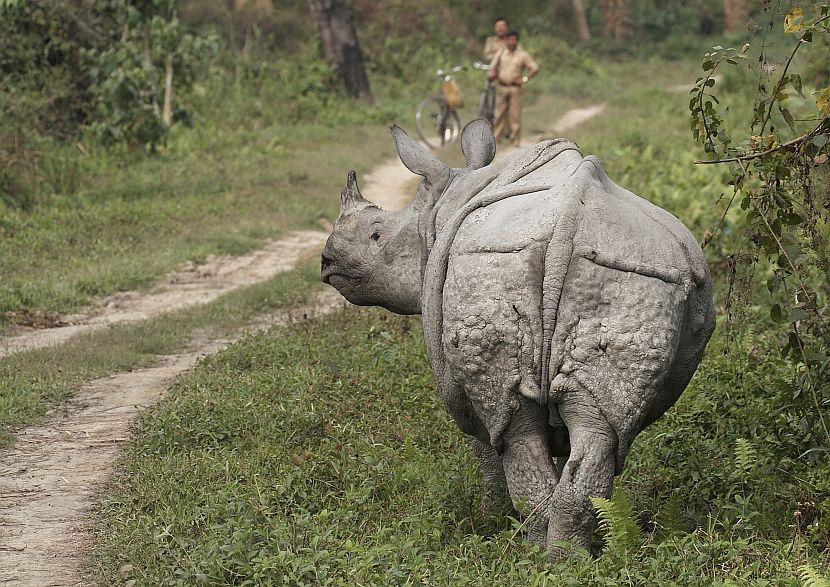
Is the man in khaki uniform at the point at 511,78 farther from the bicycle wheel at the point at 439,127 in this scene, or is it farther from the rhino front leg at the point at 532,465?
the rhino front leg at the point at 532,465

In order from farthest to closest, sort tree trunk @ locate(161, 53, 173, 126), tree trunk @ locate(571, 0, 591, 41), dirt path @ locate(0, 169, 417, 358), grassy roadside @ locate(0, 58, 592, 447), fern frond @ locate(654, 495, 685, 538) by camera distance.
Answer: tree trunk @ locate(571, 0, 591, 41), tree trunk @ locate(161, 53, 173, 126), dirt path @ locate(0, 169, 417, 358), grassy roadside @ locate(0, 58, 592, 447), fern frond @ locate(654, 495, 685, 538)

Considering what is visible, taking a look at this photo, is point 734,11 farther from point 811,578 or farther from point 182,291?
point 811,578

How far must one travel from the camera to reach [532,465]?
4441 mm

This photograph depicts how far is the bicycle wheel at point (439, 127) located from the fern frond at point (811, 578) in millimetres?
15318

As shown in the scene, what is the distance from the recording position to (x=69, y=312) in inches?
412

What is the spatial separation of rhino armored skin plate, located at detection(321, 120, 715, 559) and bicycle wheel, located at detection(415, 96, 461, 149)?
1445cm

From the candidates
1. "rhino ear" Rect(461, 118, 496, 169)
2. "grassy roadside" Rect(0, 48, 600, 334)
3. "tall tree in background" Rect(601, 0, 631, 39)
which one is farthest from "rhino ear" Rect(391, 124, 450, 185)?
"tall tree in background" Rect(601, 0, 631, 39)

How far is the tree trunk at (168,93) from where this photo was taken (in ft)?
54.9

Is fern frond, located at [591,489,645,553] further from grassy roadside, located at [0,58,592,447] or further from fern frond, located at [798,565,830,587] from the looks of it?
grassy roadside, located at [0,58,592,447]

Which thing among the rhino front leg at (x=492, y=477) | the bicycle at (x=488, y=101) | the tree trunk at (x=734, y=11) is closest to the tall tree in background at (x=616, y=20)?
the tree trunk at (x=734, y=11)

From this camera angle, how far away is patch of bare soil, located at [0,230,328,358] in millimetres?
9742

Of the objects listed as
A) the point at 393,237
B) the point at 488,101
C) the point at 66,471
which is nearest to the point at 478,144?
the point at 393,237

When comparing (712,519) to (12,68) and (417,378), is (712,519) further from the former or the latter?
(12,68)

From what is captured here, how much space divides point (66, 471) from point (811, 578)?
4.09 m
